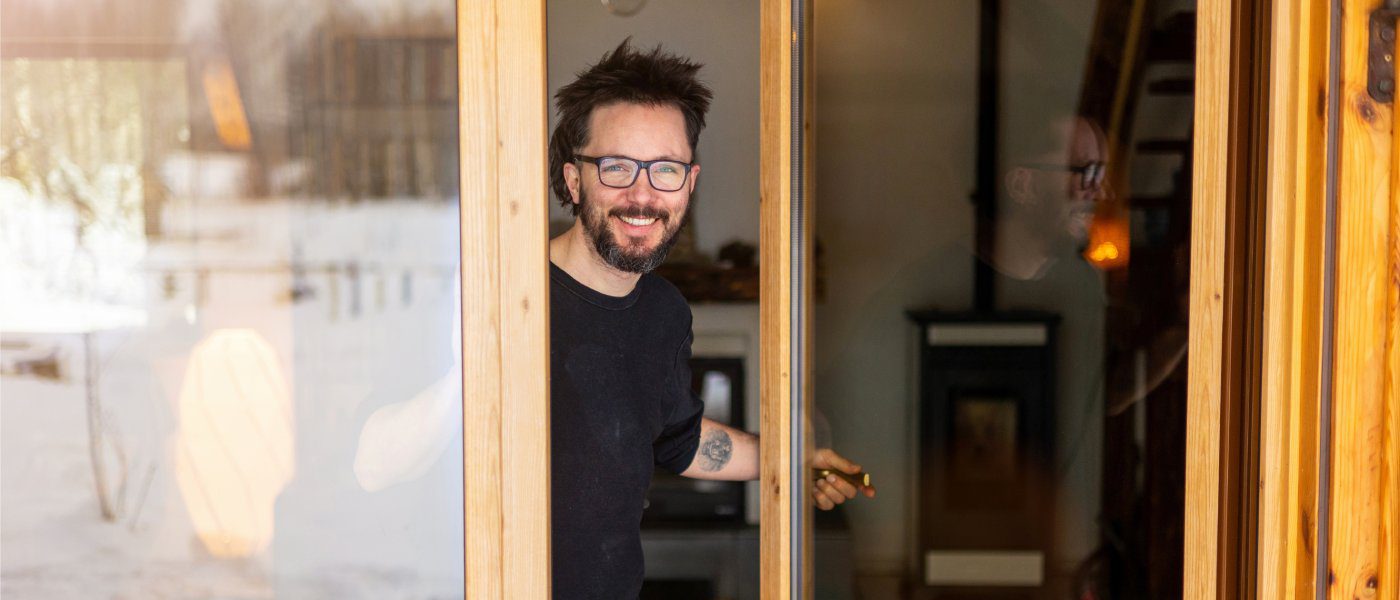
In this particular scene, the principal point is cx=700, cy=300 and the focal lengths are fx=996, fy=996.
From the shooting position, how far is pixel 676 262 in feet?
5.53

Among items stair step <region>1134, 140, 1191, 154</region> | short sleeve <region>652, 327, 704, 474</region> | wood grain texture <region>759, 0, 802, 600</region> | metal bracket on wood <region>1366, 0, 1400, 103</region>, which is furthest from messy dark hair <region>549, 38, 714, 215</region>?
stair step <region>1134, 140, 1191, 154</region>

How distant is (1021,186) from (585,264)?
256 centimetres

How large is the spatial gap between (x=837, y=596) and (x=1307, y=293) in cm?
146

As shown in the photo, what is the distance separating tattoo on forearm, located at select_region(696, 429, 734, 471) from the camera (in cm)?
173

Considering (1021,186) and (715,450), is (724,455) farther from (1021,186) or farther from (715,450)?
(1021,186)

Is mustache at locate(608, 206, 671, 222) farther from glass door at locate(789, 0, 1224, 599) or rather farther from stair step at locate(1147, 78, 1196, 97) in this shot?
stair step at locate(1147, 78, 1196, 97)

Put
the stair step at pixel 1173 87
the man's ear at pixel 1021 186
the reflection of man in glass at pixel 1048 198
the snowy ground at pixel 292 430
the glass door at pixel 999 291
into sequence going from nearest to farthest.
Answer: the snowy ground at pixel 292 430
the stair step at pixel 1173 87
the glass door at pixel 999 291
the reflection of man in glass at pixel 1048 198
the man's ear at pixel 1021 186

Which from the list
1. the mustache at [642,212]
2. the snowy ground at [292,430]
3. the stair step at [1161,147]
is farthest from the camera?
the stair step at [1161,147]

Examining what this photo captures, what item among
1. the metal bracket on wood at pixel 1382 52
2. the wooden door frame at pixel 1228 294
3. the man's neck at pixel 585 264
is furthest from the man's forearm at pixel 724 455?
the metal bracket on wood at pixel 1382 52

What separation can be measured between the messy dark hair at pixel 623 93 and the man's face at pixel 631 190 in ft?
0.04

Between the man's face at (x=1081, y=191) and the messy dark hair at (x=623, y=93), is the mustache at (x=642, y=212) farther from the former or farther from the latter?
the man's face at (x=1081, y=191)

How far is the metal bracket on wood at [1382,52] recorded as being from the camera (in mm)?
1444

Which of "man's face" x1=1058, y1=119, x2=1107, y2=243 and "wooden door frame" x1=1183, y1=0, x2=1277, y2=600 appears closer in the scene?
"wooden door frame" x1=1183, y1=0, x2=1277, y2=600

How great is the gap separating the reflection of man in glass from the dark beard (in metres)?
1.73
